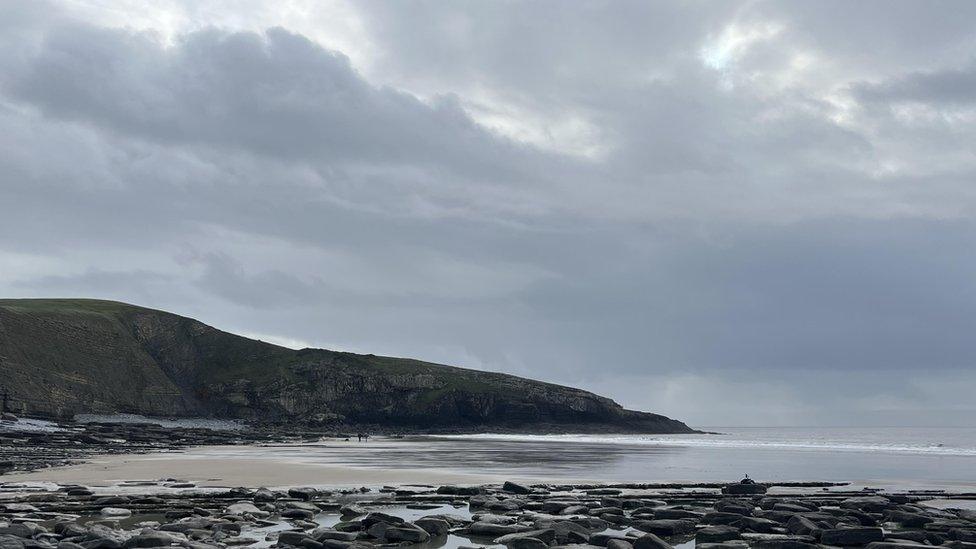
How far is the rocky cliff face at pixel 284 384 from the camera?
488 feet

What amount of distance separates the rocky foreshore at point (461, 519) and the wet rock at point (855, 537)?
3cm

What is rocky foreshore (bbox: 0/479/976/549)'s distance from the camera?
21.2 metres

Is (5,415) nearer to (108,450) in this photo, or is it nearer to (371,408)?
(108,450)

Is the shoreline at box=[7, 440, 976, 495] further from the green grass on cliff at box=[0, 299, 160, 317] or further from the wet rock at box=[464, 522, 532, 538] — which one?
the green grass on cliff at box=[0, 299, 160, 317]

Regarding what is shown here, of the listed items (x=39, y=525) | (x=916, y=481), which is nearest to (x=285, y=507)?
(x=39, y=525)

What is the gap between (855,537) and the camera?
2302 centimetres

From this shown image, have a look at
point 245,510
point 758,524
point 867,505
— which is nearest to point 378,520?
point 245,510

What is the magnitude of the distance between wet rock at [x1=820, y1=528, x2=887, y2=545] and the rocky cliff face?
136m

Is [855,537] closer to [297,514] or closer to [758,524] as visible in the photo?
[758,524]

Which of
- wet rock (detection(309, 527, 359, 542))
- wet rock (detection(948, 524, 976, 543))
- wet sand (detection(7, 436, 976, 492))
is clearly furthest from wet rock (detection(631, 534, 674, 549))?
wet sand (detection(7, 436, 976, 492))

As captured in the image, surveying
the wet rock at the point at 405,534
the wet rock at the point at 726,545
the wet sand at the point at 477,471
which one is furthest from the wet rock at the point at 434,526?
the wet sand at the point at 477,471

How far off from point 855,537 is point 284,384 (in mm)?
157519

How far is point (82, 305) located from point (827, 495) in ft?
556

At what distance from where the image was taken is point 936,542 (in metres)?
23.0
